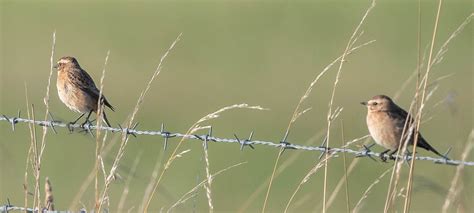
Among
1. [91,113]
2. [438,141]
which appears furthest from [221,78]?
[91,113]

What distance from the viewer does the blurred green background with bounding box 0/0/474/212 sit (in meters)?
15.4

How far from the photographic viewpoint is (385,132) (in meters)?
8.23

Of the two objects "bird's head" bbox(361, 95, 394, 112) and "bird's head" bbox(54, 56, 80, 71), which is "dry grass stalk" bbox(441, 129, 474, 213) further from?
"bird's head" bbox(54, 56, 80, 71)

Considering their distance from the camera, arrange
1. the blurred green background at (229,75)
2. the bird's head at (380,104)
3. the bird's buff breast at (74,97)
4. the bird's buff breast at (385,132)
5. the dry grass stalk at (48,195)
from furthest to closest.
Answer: the blurred green background at (229,75), the bird's buff breast at (74,97), the bird's head at (380,104), the bird's buff breast at (385,132), the dry grass stalk at (48,195)

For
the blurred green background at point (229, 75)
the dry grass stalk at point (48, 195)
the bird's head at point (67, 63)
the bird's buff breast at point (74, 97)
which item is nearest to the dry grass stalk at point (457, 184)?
the dry grass stalk at point (48, 195)

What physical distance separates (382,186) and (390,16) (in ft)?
50.5

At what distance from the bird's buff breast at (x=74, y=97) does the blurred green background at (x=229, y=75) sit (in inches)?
120

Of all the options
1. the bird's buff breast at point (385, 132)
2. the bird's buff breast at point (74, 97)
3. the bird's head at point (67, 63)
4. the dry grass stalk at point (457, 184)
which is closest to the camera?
the dry grass stalk at point (457, 184)

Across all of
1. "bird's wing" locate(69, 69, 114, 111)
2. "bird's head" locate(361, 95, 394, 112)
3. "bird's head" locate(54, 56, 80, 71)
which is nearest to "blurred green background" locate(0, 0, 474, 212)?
"bird's head" locate(54, 56, 80, 71)

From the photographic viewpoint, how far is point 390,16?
96.6ft

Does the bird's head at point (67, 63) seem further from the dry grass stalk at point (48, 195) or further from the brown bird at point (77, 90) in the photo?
the dry grass stalk at point (48, 195)

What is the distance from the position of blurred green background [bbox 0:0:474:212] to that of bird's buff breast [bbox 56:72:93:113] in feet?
10.0

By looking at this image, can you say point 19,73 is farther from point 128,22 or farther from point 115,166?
point 115,166

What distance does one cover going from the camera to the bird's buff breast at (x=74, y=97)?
10.3m
